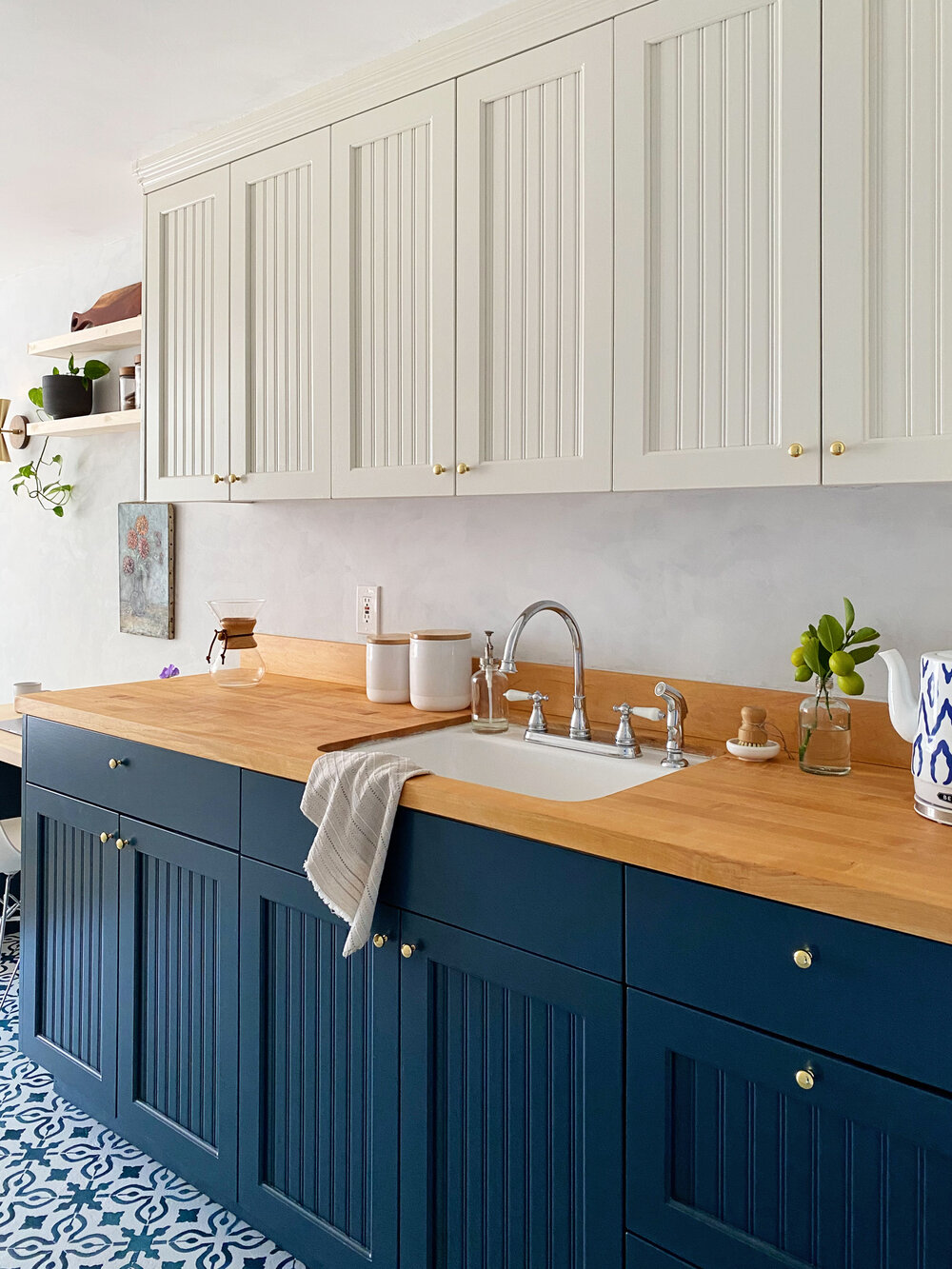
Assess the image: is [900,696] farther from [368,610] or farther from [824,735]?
[368,610]

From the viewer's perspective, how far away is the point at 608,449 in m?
1.66

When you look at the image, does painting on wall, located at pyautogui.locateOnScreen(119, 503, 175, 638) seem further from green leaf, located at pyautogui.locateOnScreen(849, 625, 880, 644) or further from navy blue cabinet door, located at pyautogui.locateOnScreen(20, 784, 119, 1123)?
green leaf, located at pyautogui.locateOnScreen(849, 625, 880, 644)

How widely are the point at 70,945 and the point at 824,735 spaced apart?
1736 mm

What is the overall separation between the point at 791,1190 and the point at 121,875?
1.48m

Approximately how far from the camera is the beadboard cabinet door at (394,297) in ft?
6.24

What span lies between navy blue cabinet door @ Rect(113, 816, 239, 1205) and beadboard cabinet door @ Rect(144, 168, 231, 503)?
0.93 meters

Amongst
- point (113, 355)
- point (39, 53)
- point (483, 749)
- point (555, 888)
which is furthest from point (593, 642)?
point (113, 355)

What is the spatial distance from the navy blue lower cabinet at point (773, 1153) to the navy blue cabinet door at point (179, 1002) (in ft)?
2.95

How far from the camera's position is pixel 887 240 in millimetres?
1362

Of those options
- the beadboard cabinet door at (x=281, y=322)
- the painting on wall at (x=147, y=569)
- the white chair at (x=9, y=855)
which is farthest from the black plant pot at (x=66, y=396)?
the white chair at (x=9, y=855)

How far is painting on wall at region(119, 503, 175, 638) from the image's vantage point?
3.18 metres

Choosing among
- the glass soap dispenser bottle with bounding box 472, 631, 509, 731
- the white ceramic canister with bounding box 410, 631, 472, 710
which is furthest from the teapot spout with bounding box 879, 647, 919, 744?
the white ceramic canister with bounding box 410, 631, 472, 710

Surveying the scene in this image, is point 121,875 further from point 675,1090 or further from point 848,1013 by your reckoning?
point 848,1013

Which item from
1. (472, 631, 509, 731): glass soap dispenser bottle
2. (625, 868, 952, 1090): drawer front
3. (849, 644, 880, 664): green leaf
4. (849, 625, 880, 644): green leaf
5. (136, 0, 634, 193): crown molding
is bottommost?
(625, 868, 952, 1090): drawer front
